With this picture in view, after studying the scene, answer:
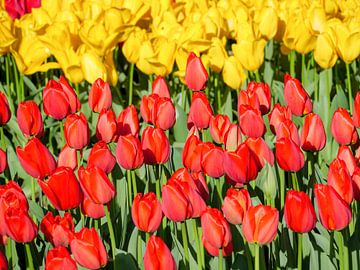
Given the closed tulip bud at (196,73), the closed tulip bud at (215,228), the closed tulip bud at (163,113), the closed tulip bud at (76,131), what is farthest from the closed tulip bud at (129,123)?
the closed tulip bud at (215,228)

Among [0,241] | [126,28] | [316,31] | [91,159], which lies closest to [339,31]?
[316,31]

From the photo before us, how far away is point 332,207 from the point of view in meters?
1.57

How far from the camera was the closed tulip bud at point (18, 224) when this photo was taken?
5.30 ft

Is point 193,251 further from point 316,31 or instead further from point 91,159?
point 316,31

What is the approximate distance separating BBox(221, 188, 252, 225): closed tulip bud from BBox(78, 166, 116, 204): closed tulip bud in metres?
0.25

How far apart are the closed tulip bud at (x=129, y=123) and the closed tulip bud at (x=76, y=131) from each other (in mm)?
156

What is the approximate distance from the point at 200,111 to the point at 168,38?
100 cm

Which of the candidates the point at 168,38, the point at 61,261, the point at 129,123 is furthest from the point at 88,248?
the point at 168,38

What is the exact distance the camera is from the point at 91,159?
187cm

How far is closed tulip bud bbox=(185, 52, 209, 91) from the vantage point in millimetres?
2453

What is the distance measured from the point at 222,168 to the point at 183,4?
205 cm

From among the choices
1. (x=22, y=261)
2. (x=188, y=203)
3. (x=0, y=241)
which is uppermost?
(x=188, y=203)

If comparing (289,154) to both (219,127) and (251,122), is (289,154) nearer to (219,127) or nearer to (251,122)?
(251,122)

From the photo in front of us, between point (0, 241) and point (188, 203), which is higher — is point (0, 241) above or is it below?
below
